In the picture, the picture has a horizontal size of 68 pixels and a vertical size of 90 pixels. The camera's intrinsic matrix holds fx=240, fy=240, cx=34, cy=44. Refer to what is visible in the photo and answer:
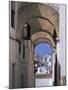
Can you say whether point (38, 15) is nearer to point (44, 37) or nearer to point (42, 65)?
point (44, 37)

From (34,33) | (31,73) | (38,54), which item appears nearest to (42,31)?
(34,33)

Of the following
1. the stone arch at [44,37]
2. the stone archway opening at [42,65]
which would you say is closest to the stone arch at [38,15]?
the stone arch at [44,37]

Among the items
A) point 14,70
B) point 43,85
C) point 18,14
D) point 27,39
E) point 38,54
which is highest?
point 18,14

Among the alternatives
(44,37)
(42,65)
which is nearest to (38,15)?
(44,37)

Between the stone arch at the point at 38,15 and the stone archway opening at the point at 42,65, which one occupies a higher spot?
the stone arch at the point at 38,15

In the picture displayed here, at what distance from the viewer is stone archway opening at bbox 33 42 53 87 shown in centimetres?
266

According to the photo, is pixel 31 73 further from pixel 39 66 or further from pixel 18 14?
pixel 18 14

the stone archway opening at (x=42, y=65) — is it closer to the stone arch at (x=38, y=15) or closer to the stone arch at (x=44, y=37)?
the stone arch at (x=44, y=37)

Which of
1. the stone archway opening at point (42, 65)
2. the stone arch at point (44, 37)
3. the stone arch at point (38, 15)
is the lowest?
the stone archway opening at point (42, 65)

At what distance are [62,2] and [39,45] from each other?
567 millimetres

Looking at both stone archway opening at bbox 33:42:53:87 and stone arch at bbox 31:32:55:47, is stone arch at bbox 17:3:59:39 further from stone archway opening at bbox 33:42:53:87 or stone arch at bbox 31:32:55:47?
stone archway opening at bbox 33:42:53:87

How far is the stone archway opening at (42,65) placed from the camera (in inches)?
105

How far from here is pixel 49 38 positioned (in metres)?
2.69

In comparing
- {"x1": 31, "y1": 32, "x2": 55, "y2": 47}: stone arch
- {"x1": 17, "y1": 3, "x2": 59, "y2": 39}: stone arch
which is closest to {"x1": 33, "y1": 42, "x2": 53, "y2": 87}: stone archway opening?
{"x1": 31, "y1": 32, "x2": 55, "y2": 47}: stone arch
